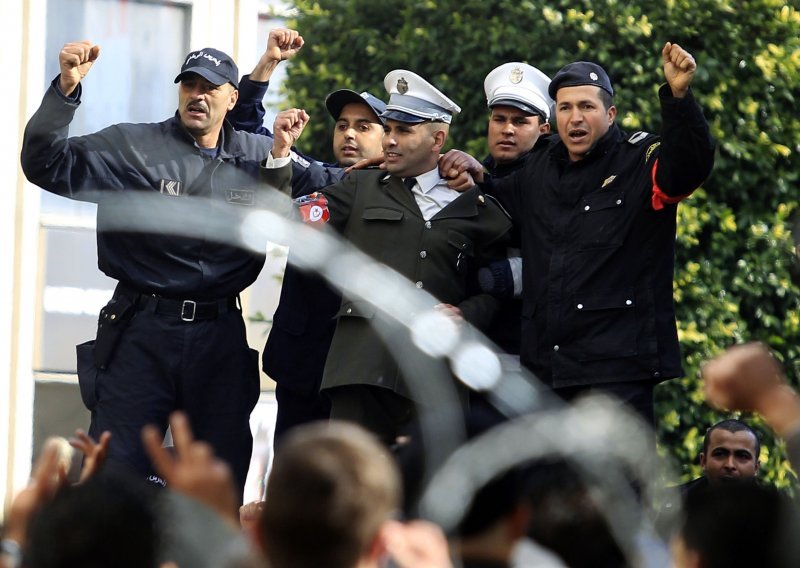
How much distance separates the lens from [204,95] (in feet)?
20.4

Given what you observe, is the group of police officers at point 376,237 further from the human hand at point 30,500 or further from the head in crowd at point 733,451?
the human hand at point 30,500

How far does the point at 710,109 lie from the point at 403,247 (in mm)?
2901

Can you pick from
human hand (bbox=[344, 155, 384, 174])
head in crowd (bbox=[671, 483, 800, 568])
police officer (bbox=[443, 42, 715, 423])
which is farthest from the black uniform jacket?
head in crowd (bbox=[671, 483, 800, 568])

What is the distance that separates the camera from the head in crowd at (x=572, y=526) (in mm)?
2996

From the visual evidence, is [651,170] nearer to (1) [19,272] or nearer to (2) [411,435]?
(2) [411,435]

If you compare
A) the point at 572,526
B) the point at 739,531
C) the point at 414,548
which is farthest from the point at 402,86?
the point at 414,548

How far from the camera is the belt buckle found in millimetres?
6078

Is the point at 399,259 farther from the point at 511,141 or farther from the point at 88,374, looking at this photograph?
the point at 88,374

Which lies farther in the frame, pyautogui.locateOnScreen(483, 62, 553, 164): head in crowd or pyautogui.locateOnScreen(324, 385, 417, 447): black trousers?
pyautogui.locateOnScreen(483, 62, 553, 164): head in crowd

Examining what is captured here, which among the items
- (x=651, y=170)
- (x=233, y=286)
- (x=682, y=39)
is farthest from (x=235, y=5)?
(x=651, y=170)

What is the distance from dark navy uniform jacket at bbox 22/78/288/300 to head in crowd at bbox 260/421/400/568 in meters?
3.52

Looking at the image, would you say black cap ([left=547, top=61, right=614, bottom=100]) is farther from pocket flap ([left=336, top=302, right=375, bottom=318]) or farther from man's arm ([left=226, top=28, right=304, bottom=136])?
man's arm ([left=226, top=28, right=304, bottom=136])

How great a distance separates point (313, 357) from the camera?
625 cm

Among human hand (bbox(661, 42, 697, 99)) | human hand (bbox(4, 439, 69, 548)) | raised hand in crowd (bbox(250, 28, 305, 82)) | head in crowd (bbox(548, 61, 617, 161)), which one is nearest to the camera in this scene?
human hand (bbox(4, 439, 69, 548))
